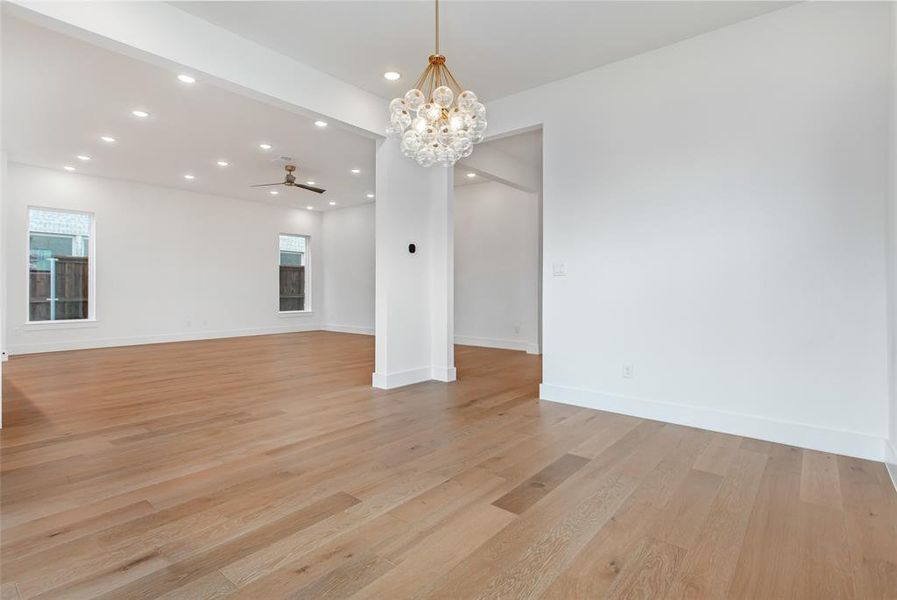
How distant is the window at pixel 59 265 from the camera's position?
284 inches

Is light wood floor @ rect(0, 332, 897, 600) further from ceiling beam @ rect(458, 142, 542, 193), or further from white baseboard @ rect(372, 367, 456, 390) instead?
ceiling beam @ rect(458, 142, 542, 193)

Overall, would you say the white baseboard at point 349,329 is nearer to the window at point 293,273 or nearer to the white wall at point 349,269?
the white wall at point 349,269

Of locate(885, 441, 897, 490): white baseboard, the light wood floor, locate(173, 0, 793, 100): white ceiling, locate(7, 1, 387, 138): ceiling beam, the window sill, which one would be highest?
locate(173, 0, 793, 100): white ceiling

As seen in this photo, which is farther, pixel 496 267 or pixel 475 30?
pixel 496 267

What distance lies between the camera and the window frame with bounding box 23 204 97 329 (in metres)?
7.00

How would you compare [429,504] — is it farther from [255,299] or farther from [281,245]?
[281,245]

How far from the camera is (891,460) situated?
2494 mm

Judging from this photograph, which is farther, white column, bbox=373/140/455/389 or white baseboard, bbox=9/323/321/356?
white baseboard, bbox=9/323/321/356

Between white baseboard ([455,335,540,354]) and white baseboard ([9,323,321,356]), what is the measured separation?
449 centimetres

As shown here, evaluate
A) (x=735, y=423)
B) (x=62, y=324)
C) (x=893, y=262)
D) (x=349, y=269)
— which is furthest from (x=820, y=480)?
(x=62, y=324)

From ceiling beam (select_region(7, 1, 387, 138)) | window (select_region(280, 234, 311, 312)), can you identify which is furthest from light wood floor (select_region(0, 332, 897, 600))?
window (select_region(280, 234, 311, 312))

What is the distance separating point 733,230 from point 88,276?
9438 mm

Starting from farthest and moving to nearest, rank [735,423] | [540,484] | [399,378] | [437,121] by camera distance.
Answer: [399,378]
[735,423]
[437,121]
[540,484]

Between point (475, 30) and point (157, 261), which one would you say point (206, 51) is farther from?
point (157, 261)
